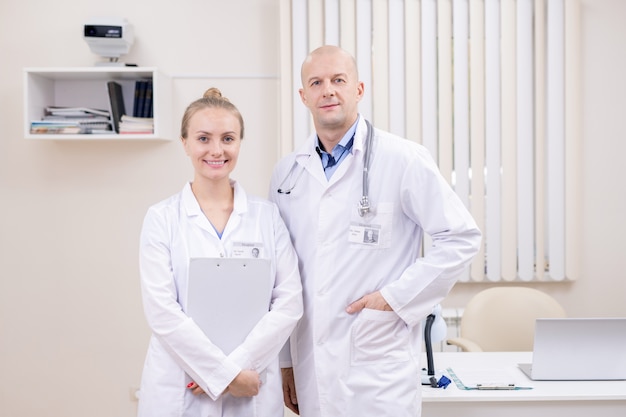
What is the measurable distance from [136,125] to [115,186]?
0.42m

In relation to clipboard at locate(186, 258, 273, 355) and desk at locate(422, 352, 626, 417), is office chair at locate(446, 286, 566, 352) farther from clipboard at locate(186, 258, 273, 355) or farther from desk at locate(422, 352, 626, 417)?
clipboard at locate(186, 258, 273, 355)

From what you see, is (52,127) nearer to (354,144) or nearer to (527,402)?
(354,144)

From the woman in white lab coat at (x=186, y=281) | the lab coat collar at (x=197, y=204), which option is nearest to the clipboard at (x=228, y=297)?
the woman in white lab coat at (x=186, y=281)

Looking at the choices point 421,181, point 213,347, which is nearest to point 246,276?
point 213,347

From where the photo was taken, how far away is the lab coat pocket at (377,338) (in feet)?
7.09

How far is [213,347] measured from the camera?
200 cm

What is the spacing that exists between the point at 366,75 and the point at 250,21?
2.26 feet

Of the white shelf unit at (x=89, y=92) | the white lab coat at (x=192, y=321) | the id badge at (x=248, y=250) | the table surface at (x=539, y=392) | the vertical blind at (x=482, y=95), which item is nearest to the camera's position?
the white lab coat at (x=192, y=321)

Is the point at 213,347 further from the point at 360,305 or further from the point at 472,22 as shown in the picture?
the point at 472,22

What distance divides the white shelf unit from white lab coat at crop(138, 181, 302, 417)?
1.65 metres

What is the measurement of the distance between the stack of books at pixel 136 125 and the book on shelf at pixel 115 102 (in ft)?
0.10

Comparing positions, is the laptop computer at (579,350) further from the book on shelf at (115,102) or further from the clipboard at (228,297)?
the book on shelf at (115,102)

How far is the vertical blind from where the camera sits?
3.84 metres

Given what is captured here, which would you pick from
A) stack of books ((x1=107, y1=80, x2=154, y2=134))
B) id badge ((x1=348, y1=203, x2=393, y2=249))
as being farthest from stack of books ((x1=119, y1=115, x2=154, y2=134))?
id badge ((x1=348, y1=203, x2=393, y2=249))
